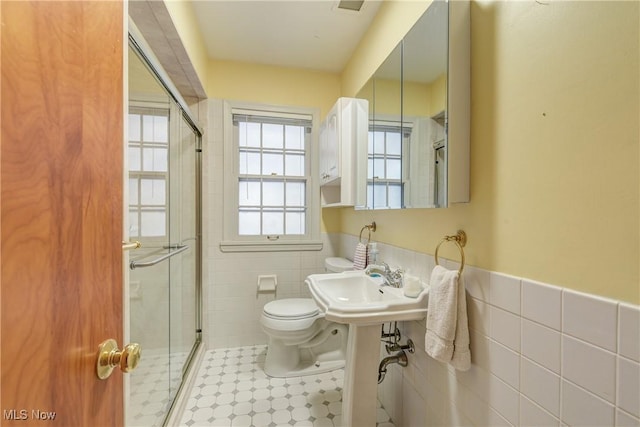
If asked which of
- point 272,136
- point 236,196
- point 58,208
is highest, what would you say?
point 272,136

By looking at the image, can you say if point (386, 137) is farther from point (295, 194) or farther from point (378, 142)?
point (295, 194)

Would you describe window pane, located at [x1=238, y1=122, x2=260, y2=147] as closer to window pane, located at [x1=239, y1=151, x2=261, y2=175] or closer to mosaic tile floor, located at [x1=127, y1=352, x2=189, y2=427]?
window pane, located at [x1=239, y1=151, x2=261, y2=175]

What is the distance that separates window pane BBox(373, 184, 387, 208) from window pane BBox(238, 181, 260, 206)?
3.96 ft

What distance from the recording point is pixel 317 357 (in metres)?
2.06

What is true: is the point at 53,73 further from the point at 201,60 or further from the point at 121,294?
the point at 201,60

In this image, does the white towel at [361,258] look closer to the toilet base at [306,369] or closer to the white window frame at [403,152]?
the white window frame at [403,152]

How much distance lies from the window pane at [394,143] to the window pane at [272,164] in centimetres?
123

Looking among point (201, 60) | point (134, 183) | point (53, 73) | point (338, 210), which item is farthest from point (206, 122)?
point (53, 73)

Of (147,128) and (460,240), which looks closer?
(460,240)

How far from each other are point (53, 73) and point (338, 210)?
2.21 meters

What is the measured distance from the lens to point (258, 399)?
168 cm

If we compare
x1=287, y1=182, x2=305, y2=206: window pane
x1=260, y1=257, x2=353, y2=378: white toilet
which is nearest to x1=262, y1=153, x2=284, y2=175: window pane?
x1=287, y1=182, x2=305, y2=206: window pane

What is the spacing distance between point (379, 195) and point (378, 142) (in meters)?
0.30
